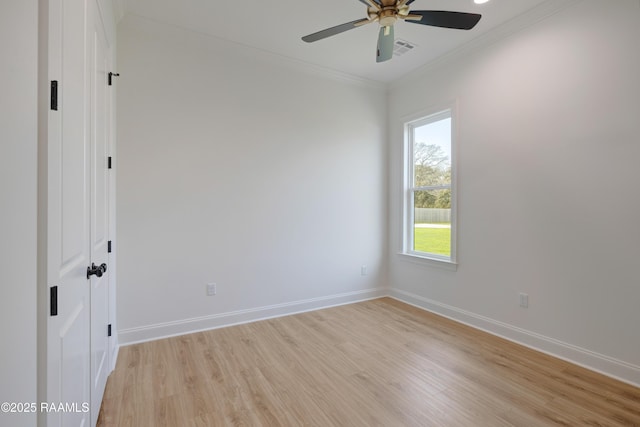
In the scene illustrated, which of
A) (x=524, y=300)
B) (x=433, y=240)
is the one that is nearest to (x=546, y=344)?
(x=524, y=300)

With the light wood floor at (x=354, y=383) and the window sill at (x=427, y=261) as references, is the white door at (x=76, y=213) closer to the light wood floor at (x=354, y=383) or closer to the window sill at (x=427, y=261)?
the light wood floor at (x=354, y=383)

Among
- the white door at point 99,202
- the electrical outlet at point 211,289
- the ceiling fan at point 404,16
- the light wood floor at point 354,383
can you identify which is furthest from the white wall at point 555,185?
the white door at point 99,202

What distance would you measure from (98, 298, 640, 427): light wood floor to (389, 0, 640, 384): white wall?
0.36 meters

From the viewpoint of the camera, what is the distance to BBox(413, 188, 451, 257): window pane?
3.61 metres

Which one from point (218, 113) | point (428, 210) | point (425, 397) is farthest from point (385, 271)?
point (218, 113)

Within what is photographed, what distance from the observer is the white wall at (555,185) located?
2.22 metres

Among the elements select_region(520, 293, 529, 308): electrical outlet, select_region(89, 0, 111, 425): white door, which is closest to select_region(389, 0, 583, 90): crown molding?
select_region(520, 293, 529, 308): electrical outlet

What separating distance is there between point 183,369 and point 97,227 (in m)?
1.31

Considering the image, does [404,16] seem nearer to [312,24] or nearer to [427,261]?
[312,24]

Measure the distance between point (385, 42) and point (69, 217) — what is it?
88.5 inches

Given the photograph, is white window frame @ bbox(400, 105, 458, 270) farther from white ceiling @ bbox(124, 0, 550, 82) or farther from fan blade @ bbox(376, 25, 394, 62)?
fan blade @ bbox(376, 25, 394, 62)

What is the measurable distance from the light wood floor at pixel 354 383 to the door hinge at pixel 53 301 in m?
1.24

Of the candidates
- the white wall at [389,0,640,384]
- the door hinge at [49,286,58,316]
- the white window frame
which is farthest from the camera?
the white window frame

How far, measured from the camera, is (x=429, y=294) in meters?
3.69
